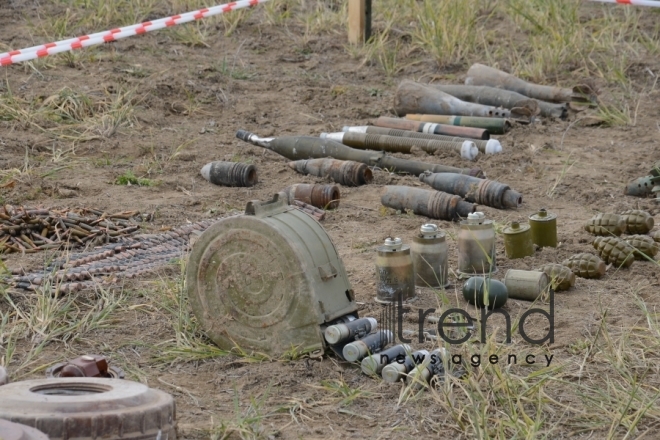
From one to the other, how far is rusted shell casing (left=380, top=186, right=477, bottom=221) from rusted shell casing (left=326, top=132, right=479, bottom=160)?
57.1 inches

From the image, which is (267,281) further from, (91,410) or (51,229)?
(51,229)

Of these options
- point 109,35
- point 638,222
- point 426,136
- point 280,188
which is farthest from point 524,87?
point 109,35

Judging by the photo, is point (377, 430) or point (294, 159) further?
point (294, 159)

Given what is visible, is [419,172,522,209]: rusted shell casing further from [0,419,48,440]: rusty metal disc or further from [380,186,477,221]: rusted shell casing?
[0,419,48,440]: rusty metal disc

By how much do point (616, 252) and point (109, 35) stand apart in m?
6.03

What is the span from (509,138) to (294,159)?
189cm

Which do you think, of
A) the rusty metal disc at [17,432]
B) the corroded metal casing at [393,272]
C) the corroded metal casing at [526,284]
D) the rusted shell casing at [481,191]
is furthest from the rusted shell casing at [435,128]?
the rusty metal disc at [17,432]

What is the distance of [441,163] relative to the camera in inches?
313

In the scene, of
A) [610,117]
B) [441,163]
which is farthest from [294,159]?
[610,117]

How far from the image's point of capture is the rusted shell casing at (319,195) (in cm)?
690

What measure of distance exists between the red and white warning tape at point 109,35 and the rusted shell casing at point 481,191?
4272 millimetres

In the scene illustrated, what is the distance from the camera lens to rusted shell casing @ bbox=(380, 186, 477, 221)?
21.2ft

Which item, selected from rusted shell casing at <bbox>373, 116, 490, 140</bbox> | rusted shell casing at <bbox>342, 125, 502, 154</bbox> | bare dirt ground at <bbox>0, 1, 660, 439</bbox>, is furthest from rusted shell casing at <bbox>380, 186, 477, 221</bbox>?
rusted shell casing at <bbox>373, 116, 490, 140</bbox>

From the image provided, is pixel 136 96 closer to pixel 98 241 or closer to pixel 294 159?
pixel 294 159
